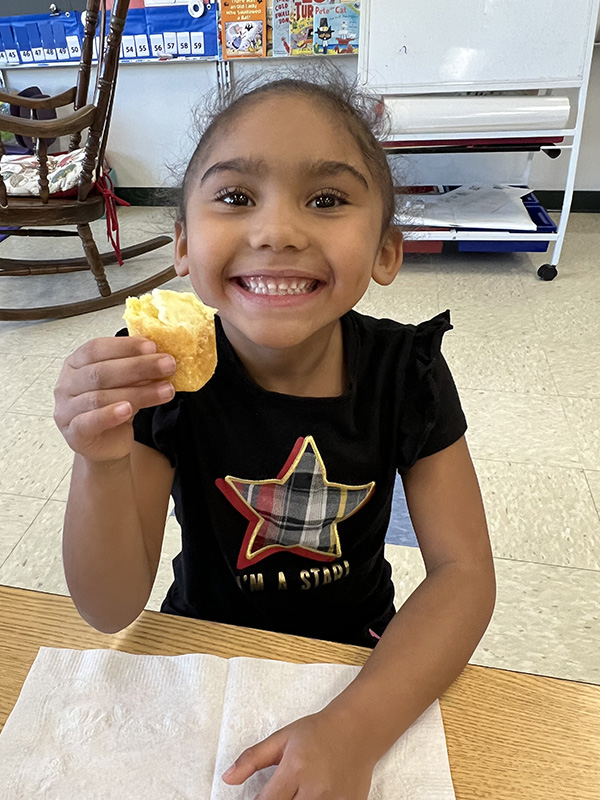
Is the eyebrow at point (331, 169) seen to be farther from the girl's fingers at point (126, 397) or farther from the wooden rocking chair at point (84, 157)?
the wooden rocking chair at point (84, 157)

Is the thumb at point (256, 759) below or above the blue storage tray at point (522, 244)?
above

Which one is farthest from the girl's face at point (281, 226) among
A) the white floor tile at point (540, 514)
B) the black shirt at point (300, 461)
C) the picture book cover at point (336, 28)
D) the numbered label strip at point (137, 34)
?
the numbered label strip at point (137, 34)

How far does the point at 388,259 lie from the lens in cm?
75

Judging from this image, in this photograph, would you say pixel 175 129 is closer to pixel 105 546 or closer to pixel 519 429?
pixel 519 429

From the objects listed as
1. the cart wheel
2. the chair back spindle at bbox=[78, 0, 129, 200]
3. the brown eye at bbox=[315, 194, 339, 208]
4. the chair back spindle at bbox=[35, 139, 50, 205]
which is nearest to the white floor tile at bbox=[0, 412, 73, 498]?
the chair back spindle at bbox=[35, 139, 50, 205]

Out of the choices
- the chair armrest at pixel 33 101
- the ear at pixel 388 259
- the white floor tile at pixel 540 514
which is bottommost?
the white floor tile at pixel 540 514

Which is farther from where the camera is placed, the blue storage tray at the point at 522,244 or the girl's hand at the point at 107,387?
the blue storage tray at the point at 522,244

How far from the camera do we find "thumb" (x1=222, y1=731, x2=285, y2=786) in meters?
0.42

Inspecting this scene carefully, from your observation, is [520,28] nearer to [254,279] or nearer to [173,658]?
[254,279]

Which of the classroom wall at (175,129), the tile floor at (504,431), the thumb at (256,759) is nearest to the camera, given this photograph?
the thumb at (256,759)

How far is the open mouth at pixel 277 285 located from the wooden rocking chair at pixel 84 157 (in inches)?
67.5

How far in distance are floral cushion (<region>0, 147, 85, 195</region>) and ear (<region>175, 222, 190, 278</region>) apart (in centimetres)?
176

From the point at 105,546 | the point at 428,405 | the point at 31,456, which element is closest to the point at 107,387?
the point at 105,546

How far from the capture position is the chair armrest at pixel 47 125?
1.93m
